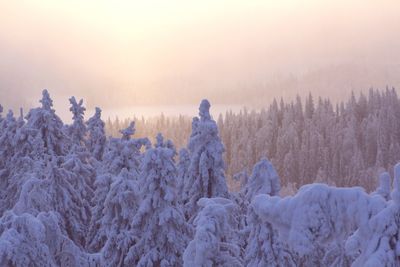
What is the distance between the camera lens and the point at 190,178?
23.3 meters

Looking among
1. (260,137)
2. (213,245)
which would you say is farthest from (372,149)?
(213,245)

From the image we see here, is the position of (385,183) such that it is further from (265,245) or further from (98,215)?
(98,215)

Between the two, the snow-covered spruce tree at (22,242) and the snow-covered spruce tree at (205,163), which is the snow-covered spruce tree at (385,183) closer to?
the snow-covered spruce tree at (205,163)

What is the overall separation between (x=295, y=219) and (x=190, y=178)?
Answer: 1751 cm

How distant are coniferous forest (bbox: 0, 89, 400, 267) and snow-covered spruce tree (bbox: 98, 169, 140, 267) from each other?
5 cm

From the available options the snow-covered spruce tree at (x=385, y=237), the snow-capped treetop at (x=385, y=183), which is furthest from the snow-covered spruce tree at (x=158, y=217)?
the snow-covered spruce tree at (x=385, y=237)

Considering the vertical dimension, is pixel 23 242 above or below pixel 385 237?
below

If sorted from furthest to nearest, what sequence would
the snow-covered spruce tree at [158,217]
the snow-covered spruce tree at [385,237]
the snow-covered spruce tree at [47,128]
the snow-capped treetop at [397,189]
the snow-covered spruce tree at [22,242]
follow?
the snow-covered spruce tree at [47,128], the snow-covered spruce tree at [158,217], the snow-covered spruce tree at [22,242], the snow-capped treetop at [397,189], the snow-covered spruce tree at [385,237]

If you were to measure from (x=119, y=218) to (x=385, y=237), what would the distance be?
15.8 meters

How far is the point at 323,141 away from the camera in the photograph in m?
156

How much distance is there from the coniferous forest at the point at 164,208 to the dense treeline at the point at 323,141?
98.6 meters

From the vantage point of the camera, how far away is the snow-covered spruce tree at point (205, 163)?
2264 centimetres

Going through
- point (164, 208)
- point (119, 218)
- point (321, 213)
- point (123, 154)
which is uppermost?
point (321, 213)

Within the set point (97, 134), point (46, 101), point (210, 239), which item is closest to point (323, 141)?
point (97, 134)
